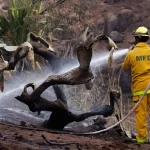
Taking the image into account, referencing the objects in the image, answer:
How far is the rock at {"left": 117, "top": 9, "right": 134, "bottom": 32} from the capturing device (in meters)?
18.1

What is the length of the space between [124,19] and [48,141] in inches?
565

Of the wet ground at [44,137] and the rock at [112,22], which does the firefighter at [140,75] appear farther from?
the rock at [112,22]

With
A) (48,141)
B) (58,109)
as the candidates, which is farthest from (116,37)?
(48,141)

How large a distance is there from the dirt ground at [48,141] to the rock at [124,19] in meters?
12.7

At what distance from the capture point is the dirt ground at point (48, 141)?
4.18m

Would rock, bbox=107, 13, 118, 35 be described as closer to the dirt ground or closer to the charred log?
the charred log

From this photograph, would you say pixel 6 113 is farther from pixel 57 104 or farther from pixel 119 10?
pixel 119 10

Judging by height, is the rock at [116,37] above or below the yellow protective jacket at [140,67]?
below

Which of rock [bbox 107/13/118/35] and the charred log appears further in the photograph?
rock [bbox 107/13/118/35]

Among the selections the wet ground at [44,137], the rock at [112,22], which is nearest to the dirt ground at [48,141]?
the wet ground at [44,137]

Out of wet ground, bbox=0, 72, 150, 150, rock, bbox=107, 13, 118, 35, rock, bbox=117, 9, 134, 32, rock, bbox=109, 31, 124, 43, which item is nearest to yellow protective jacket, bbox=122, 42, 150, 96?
wet ground, bbox=0, 72, 150, 150

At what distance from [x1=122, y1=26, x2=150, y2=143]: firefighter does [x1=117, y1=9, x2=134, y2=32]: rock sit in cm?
1216

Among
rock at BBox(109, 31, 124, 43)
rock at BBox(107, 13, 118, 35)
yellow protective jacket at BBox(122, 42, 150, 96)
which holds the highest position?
yellow protective jacket at BBox(122, 42, 150, 96)

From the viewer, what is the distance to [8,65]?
17.8 ft
